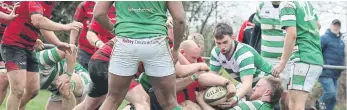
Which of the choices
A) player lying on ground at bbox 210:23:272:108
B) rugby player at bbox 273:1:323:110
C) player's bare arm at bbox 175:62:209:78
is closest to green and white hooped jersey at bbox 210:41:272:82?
player lying on ground at bbox 210:23:272:108

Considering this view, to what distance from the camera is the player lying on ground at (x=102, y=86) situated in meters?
7.14

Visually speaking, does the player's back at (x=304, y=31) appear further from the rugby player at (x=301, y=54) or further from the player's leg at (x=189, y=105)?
the player's leg at (x=189, y=105)

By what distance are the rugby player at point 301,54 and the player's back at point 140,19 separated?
207 cm

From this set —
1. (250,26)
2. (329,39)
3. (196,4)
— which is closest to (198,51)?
(250,26)

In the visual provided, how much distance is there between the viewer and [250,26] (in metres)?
10.7

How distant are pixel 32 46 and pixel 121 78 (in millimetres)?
2347

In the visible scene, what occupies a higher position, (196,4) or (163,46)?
(163,46)

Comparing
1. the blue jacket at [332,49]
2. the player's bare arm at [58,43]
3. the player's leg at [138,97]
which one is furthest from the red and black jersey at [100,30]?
the blue jacket at [332,49]

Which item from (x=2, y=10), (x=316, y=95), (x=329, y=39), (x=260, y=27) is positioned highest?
(x=2, y=10)

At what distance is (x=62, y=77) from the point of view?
28.3 feet

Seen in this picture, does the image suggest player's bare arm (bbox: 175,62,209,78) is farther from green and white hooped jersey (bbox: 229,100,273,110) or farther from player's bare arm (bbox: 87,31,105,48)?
player's bare arm (bbox: 87,31,105,48)

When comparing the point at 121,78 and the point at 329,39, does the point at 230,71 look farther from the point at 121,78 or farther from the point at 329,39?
the point at 329,39

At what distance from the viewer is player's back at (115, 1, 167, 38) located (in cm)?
621

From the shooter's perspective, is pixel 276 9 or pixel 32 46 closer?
pixel 32 46
